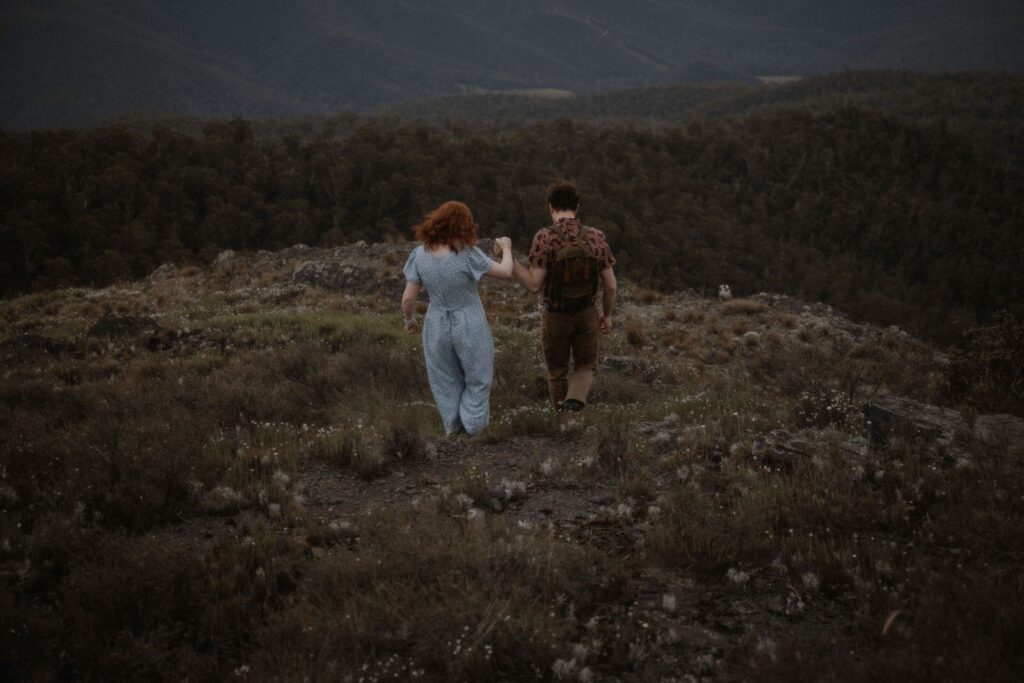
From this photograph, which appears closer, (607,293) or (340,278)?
(607,293)

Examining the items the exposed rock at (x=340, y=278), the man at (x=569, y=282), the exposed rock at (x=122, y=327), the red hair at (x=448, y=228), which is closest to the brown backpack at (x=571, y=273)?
the man at (x=569, y=282)

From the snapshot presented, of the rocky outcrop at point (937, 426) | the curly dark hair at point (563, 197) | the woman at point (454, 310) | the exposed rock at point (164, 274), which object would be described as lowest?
the exposed rock at point (164, 274)

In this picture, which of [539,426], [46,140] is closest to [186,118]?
[46,140]

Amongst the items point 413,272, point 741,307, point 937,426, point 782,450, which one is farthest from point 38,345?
point 741,307

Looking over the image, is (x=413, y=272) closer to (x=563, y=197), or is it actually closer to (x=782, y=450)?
(x=563, y=197)

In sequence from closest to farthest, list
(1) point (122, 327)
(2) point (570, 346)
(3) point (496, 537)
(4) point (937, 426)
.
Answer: (3) point (496, 537) < (4) point (937, 426) < (2) point (570, 346) < (1) point (122, 327)

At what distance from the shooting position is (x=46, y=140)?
164 feet

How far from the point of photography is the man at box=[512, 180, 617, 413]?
20.2ft

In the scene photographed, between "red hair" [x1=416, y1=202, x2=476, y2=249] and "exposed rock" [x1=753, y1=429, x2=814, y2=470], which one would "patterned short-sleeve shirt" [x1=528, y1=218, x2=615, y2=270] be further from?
"exposed rock" [x1=753, y1=429, x2=814, y2=470]

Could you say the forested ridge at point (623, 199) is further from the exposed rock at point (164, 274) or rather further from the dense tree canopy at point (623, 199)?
the exposed rock at point (164, 274)

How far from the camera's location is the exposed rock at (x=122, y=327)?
10914 mm

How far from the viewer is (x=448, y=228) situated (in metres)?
6.06

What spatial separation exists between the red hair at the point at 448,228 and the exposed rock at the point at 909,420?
4086 millimetres

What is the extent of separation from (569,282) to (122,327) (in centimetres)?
891
